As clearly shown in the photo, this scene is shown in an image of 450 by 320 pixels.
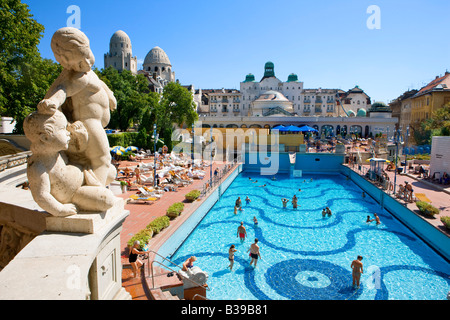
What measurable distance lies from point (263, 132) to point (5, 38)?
94.3 ft

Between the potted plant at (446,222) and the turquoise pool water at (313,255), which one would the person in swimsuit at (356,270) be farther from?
the potted plant at (446,222)

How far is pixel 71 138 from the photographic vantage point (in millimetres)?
4234

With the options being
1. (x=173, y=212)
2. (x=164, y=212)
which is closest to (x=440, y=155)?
(x=173, y=212)

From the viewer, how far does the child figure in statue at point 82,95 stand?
4.10m

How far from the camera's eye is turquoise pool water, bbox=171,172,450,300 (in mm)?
9336

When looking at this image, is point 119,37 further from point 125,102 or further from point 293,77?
point 125,102

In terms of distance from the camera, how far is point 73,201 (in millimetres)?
4180

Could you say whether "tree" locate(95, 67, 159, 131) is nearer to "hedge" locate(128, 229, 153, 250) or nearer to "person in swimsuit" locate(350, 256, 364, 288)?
"hedge" locate(128, 229, 153, 250)

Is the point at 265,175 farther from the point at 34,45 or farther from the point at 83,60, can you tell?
the point at 83,60

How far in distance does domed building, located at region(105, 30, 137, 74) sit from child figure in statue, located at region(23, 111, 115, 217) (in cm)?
8422

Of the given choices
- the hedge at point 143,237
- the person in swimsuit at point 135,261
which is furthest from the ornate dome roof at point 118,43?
the person in swimsuit at point 135,261

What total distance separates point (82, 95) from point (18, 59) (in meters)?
16.0

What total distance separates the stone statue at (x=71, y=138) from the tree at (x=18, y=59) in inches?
545

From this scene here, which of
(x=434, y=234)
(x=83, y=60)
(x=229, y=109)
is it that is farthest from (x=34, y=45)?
(x=229, y=109)
